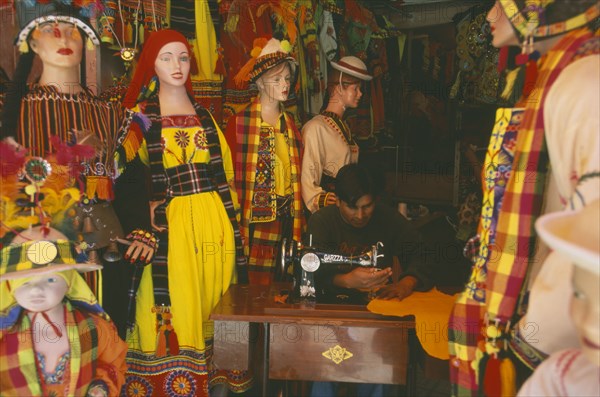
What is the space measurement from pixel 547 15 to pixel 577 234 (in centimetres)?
71

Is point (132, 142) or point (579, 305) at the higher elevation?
point (132, 142)

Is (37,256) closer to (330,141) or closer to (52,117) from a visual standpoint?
(52,117)

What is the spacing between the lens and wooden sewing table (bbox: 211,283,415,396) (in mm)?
2377

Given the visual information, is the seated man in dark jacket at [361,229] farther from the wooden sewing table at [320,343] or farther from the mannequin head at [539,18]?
the mannequin head at [539,18]

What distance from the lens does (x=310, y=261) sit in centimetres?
258

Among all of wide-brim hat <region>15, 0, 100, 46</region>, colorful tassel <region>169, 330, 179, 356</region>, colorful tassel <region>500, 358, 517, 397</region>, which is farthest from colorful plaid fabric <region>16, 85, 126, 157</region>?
colorful tassel <region>500, 358, 517, 397</region>

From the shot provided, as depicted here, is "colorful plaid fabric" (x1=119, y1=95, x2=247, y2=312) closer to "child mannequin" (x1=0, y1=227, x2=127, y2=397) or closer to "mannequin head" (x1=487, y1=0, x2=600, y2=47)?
"child mannequin" (x1=0, y1=227, x2=127, y2=397)

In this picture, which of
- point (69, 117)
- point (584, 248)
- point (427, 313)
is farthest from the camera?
point (69, 117)

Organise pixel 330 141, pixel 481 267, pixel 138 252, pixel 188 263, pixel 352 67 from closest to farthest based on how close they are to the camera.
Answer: pixel 481 267 → pixel 138 252 → pixel 188 263 → pixel 330 141 → pixel 352 67

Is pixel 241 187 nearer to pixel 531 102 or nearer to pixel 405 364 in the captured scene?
pixel 405 364

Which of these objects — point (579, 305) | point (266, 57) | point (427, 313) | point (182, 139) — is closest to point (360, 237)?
point (427, 313)

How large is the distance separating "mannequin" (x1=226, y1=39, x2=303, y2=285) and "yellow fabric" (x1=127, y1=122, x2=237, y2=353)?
0.47 m

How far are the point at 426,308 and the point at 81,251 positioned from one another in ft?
4.70

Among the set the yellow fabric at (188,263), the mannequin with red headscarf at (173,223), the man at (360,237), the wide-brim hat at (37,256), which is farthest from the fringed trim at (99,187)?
the man at (360,237)
